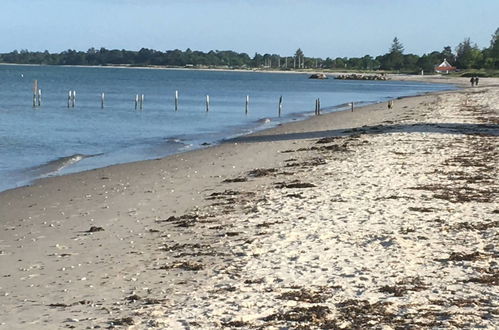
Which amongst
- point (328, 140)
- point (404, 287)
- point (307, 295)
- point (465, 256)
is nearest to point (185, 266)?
point (307, 295)

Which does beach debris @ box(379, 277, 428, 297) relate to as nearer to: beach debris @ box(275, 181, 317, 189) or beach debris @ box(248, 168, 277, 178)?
beach debris @ box(275, 181, 317, 189)

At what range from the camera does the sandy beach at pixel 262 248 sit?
8141 mm

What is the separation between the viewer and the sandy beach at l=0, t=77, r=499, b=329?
8.14 metres

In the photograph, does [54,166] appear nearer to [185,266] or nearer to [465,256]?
[185,266]

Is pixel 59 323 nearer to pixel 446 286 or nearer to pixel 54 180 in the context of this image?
pixel 446 286

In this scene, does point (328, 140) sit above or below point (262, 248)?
below

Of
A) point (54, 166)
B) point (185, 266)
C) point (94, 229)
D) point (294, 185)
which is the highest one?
point (294, 185)

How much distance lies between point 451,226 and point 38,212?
8.34m

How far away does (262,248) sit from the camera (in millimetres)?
10914

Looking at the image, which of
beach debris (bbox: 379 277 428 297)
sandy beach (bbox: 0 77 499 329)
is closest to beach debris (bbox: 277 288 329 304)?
sandy beach (bbox: 0 77 499 329)

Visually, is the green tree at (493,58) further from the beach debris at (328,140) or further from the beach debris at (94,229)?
the beach debris at (94,229)

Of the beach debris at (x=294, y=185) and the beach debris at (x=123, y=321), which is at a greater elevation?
the beach debris at (x=294, y=185)

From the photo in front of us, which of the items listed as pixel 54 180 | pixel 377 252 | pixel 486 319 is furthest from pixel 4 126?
pixel 486 319

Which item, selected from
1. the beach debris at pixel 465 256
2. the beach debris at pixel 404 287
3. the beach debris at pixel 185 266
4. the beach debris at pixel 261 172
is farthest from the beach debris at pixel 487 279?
the beach debris at pixel 261 172
